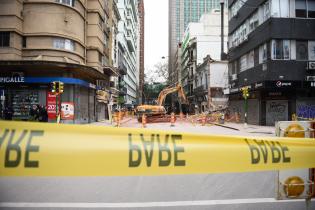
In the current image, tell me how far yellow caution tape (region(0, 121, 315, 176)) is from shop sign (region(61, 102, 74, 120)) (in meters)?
24.5

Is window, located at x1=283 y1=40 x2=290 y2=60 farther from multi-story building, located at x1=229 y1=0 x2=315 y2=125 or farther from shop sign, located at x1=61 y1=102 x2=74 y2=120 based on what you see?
shop sign, located at x1=61 y1=102 x2=74 y2=120

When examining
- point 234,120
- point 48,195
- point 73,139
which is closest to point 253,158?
point 73,139

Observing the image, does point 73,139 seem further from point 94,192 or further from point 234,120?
point 234,120

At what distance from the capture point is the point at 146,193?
237 inches

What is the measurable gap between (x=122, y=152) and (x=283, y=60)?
27043 millimetres

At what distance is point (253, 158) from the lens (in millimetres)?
4062

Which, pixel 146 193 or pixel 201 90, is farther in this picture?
pixel 201 90

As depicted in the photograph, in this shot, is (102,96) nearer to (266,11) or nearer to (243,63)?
(243,63)

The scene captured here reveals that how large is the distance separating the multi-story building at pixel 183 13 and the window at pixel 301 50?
15087 cm

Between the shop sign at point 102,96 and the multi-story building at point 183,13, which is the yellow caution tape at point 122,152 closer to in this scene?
the shop sign at point 102,96

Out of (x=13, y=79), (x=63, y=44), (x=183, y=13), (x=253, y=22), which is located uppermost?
(x=183, y=13)

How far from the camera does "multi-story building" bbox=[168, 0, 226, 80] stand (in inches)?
6954

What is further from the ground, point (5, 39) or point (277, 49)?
point (5, 39)

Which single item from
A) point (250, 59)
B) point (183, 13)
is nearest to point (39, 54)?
point (250, 59)
